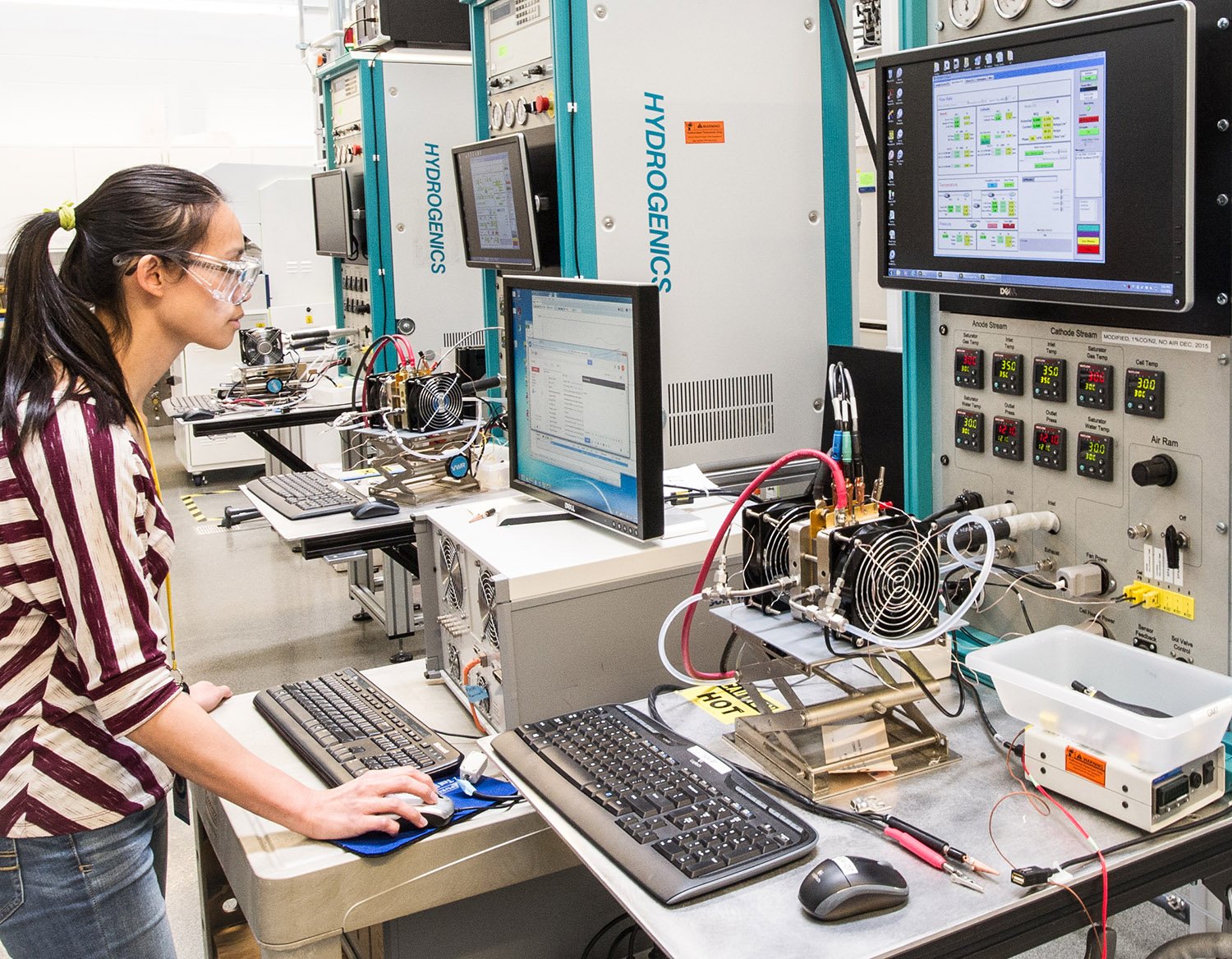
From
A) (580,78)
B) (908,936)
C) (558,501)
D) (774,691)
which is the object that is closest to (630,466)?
(558,501)

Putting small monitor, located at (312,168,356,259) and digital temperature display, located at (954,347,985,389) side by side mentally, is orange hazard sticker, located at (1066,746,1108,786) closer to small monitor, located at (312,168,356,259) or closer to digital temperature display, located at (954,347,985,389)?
digital temperature display, located at (954,347,985,389)

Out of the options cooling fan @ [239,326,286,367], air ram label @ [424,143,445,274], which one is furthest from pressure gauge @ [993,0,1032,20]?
cooling fan @ [239,326,286,367]

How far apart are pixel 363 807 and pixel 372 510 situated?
4.37ft

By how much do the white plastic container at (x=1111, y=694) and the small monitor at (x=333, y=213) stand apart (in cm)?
360

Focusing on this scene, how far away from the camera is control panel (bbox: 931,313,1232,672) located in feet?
4.46

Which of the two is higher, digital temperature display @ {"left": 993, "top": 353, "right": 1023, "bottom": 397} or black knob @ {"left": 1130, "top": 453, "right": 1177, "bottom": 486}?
digital temperature display @ {"left": 993, "top": 353, "right": 1023, "bottom": 397}

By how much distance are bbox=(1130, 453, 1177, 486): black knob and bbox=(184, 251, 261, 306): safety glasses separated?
1.15 meters

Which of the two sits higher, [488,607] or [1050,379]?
[1050,379]

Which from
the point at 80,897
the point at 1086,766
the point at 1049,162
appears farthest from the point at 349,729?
the point at 1049,162

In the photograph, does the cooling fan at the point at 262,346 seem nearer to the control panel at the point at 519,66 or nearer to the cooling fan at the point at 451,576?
the control panel at the point at 519,66

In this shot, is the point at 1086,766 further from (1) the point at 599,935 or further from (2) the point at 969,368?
(1) the point at 599,935

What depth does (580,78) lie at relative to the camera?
2.38 meters

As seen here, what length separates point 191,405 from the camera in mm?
4355

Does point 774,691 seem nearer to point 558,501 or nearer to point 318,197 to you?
point 558,501
